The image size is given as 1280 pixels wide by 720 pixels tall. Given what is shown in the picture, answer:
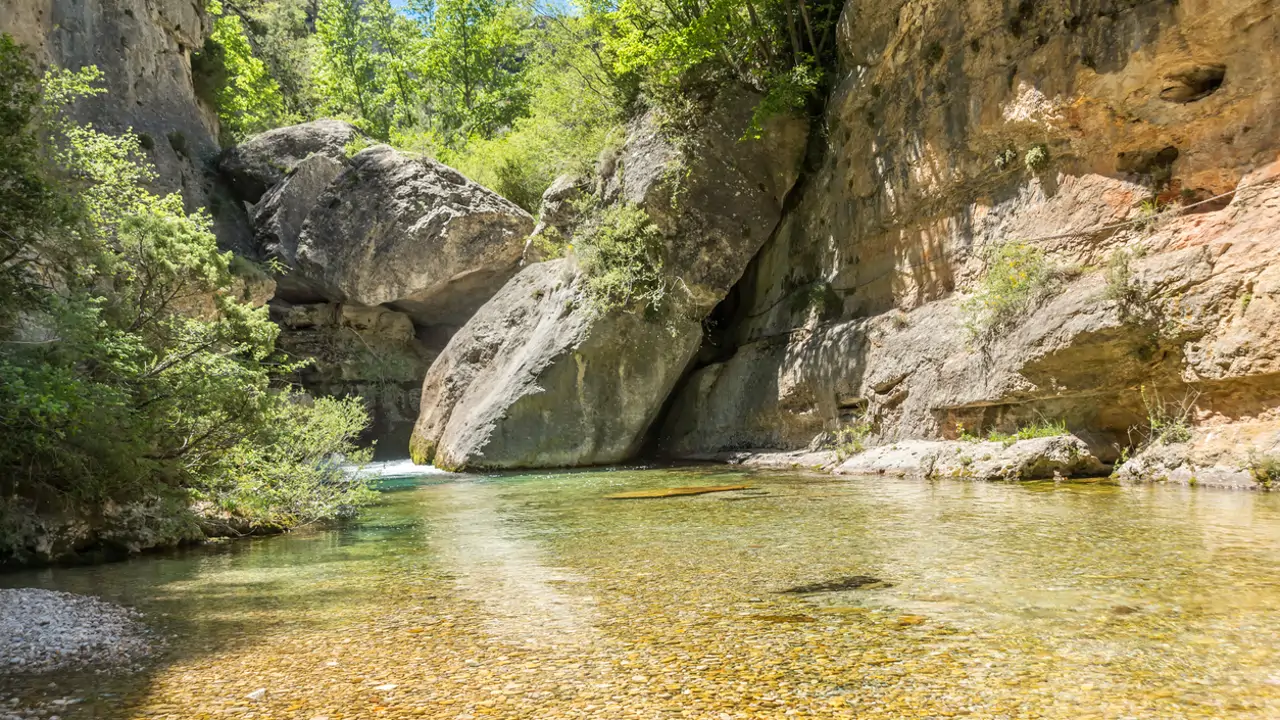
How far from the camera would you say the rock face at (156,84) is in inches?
886

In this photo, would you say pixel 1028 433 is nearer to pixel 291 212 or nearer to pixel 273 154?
pixel 291 212

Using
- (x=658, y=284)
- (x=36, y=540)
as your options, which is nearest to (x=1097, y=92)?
(x=658, y=284)

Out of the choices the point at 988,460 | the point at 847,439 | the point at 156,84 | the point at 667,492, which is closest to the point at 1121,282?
the point at 988,460

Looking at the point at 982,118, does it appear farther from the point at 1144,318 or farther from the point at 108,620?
the point at 108,620

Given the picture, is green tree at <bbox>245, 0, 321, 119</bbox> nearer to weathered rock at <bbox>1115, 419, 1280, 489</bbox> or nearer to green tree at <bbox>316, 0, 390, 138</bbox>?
green tree at <bbox>316, 0, 390, 138</bbox>

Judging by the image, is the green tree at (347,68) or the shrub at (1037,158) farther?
the green tree at (347,68)

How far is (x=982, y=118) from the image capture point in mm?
14766

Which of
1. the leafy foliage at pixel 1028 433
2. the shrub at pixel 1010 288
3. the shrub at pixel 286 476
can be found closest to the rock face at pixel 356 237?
the shrub at pixel 286 476

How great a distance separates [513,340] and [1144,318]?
1451cm

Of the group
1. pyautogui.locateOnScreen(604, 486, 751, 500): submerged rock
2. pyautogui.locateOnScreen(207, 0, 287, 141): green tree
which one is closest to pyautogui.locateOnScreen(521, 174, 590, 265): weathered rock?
pyautogui.locateOnScreen(604, 486, 751, 500): submerged rock

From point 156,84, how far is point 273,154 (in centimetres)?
391

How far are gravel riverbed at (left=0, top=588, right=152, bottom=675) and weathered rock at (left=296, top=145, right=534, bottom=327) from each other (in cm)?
2146

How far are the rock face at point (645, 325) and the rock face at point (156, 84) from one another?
1197 centimetres

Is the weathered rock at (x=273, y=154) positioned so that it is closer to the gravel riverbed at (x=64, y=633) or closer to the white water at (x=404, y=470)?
the white water at (x=404, y=470)
